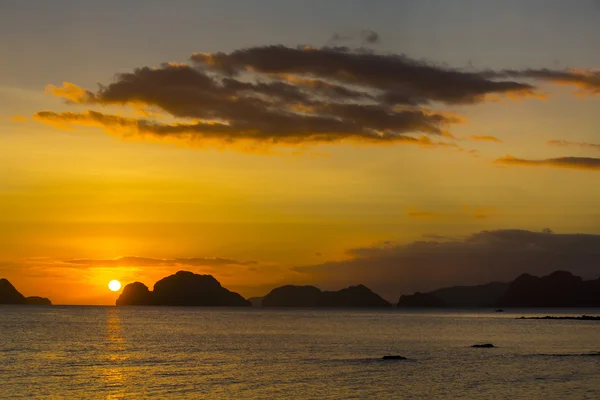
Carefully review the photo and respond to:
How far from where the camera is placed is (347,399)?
65.1 metres

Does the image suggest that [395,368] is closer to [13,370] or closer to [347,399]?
[347,399]

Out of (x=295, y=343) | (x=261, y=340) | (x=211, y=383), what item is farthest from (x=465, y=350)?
(x=211, y=383)

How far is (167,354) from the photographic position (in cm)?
10981

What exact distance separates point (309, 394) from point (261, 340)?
269ft

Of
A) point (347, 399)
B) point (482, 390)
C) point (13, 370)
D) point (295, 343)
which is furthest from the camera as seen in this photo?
point (295, 343)

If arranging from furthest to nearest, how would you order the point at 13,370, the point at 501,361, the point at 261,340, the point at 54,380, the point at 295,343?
1. the point at 261,340
2. the point at 295,343
3. the point at 501,361
4. the point at 13,370
5. the point at 54,380

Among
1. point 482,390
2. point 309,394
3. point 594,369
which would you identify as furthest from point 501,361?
A: point 309,394

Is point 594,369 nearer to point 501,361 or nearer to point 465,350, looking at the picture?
point 501,361

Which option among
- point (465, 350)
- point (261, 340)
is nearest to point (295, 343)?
point (261, 340)

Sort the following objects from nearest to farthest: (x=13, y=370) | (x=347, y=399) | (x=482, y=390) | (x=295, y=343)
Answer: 1. (x=347, y=399)
2. (x=482, y=390)
3. (x=13, y=370)
4. (x=295, y=343)

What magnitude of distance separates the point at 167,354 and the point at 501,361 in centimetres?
4937

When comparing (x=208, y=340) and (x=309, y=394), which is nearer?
(x=309, y=394)

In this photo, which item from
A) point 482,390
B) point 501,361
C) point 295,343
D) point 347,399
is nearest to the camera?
point 347,399

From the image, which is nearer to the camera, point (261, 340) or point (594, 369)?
point (594, 369)
